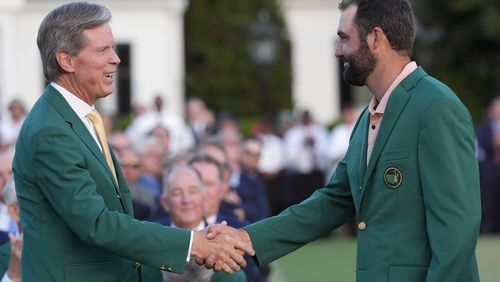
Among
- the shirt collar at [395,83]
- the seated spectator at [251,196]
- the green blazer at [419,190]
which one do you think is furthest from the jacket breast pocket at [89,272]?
the seated spectator at [251,196]

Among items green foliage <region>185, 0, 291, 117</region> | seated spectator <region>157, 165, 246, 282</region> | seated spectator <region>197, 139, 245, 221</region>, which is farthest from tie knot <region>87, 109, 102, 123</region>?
green foliage <region>185, 0, 291, 117</region>

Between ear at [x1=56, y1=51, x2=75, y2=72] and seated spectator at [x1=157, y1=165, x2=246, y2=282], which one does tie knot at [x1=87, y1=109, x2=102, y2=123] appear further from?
seated spectator at [x1=157, y1=165, x2=246, y2=282]

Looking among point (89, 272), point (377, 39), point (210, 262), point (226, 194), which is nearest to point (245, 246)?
point (210, 262)

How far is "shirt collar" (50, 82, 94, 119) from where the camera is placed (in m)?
5.61

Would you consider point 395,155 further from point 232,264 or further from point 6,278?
point 6,278

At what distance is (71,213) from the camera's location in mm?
5355

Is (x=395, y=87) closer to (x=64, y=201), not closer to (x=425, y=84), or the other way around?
(x=425, y=84)

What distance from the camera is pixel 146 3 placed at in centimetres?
3397

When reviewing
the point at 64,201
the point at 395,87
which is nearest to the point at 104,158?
the point at 64,201

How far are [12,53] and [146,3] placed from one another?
3.90m

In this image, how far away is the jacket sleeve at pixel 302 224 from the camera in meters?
6.11

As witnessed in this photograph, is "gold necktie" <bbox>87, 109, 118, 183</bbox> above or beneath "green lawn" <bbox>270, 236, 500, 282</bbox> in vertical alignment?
above

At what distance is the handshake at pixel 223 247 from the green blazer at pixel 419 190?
0.71 m

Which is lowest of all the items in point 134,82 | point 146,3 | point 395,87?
point 134,82
